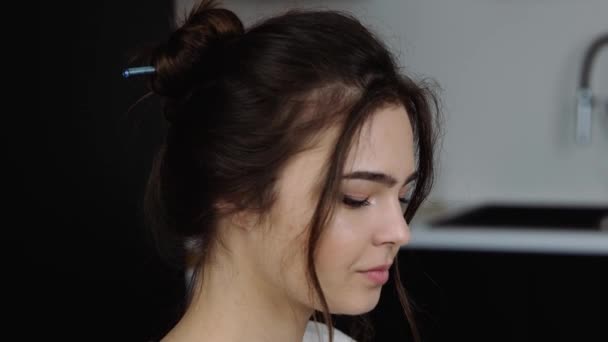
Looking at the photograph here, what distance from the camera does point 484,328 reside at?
8.36 ft

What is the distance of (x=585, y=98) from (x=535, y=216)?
384mm

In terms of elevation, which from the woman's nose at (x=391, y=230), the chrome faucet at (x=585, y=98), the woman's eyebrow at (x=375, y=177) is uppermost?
the woman's eyebrow at (x=375, y=177)

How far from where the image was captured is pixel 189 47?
1.31 metres

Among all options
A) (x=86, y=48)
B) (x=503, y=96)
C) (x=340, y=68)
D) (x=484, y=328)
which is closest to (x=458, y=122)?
(x=503, y=96)

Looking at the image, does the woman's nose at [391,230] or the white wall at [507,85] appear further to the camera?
the white wall at [507,85]

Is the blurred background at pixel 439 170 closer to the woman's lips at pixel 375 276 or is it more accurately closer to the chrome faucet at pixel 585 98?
the chrome faucet at pixel 585 98

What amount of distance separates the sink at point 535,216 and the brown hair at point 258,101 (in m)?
1.59

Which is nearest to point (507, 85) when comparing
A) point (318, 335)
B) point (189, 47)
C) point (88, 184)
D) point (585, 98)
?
point (585, 98)

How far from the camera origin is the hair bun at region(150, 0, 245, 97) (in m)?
1.30

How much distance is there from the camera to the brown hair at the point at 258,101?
1213 mm

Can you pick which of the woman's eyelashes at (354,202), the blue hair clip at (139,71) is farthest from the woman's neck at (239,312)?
the blue hair clip at (139,71)

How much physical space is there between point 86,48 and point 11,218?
415mm

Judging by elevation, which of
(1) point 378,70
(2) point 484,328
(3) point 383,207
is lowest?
(2) point 484,328

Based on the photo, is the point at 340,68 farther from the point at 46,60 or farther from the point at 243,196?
the point at 46,60
